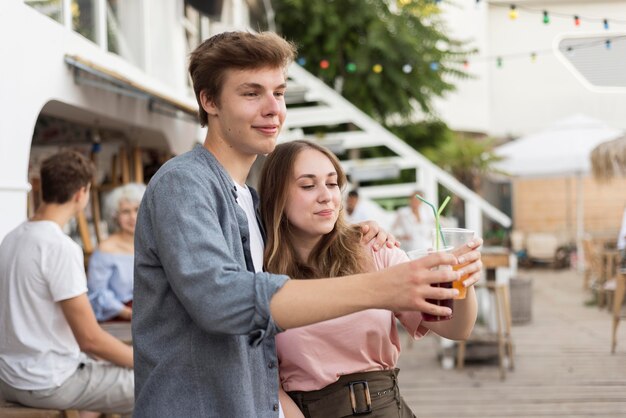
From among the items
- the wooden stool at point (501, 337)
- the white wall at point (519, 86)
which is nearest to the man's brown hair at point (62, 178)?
the wooden stool at point (501, 337)

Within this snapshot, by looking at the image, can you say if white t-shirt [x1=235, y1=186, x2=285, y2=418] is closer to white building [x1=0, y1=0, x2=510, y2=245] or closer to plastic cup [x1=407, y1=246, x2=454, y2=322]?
plastic cup [x1=407, y1=246, x2=454, y2=322]

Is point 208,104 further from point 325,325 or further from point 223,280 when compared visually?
point 325,325

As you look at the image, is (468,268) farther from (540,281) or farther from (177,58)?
(540,281)

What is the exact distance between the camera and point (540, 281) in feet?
53.4

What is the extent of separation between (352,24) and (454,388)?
778cm

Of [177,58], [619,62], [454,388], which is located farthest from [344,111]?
[619,62]

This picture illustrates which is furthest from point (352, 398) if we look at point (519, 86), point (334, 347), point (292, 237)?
point (519, 86)

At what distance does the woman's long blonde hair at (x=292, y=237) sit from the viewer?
2.36m

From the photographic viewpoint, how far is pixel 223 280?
63.7 inches

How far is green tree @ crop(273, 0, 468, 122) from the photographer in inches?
520

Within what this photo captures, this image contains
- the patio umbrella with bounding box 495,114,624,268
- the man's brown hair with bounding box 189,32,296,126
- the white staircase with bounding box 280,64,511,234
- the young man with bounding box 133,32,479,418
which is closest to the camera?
the young man with bounding box 133,32,479,418

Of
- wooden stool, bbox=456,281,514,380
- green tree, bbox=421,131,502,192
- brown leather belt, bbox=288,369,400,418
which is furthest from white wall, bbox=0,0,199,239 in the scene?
green tree, bbox=421,131,502,192

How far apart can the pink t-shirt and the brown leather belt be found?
2 centimetres

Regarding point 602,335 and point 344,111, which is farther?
point 344,111
